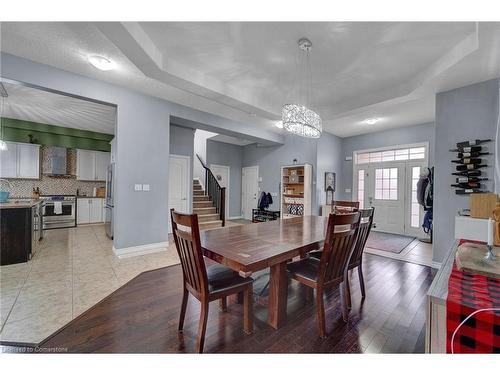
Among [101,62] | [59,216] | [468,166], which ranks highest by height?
[101,62]

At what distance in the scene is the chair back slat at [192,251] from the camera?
4.57 feet

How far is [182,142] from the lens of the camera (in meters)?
5.23

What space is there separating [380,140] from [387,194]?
1454 mm

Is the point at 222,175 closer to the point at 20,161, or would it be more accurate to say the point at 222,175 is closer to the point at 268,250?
the point at 20,161

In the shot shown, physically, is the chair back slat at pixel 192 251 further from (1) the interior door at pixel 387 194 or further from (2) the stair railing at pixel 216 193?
(1) the interior door at pixel 387 194

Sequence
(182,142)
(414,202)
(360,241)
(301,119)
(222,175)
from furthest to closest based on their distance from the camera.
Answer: (222,175) → (414,202) → (182,142) → (301,119) → (360,241)

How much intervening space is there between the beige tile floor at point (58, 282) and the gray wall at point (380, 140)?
201 inches

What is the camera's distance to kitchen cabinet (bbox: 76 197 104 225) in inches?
236

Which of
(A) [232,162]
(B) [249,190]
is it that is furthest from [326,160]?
(A) [232,162]

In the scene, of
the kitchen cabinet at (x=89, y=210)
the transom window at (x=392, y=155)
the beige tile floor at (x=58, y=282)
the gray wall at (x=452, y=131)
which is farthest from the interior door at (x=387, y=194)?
the kitchen cabinet at (x=89, y=210)

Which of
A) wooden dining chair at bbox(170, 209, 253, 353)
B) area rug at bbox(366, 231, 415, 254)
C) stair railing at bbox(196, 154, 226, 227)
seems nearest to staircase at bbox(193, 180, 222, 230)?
stair railing at bbox(196, 154, 226, 227)

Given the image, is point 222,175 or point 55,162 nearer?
point 55,162

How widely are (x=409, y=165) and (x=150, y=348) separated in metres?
6.27

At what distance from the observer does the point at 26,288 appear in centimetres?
235
